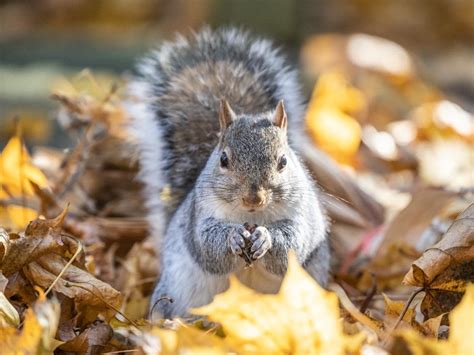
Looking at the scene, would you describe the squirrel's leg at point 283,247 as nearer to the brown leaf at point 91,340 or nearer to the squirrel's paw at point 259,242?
the squirrel's paw at point 259,242

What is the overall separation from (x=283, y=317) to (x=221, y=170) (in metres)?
0.63

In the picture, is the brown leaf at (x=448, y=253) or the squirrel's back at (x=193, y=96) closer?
A: the brown leaf at (x=448, y=253)

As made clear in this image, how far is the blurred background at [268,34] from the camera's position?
5762mm

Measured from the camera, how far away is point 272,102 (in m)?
2.72

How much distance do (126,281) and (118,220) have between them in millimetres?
562

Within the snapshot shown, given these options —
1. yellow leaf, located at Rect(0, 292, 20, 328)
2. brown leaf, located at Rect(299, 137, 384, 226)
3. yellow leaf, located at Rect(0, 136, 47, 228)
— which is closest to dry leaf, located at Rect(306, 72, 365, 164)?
brown leaf, located at Rect(299, 137, 384, 226)

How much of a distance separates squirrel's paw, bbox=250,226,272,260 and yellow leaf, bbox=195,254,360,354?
43 centimetres

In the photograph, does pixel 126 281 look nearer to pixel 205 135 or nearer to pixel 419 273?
pixel 205 135

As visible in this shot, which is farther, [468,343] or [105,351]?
[105,351]

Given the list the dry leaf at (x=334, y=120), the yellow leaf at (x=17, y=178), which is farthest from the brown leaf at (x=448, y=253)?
the dry leaf at (x=334, y=120)

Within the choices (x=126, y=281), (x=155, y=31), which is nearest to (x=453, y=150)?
(x=126, y=281)

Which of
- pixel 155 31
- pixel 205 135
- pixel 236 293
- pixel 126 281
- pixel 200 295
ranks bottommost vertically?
pixel 155 31

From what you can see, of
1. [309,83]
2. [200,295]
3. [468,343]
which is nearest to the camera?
[468,343]

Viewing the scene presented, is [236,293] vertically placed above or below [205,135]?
above
